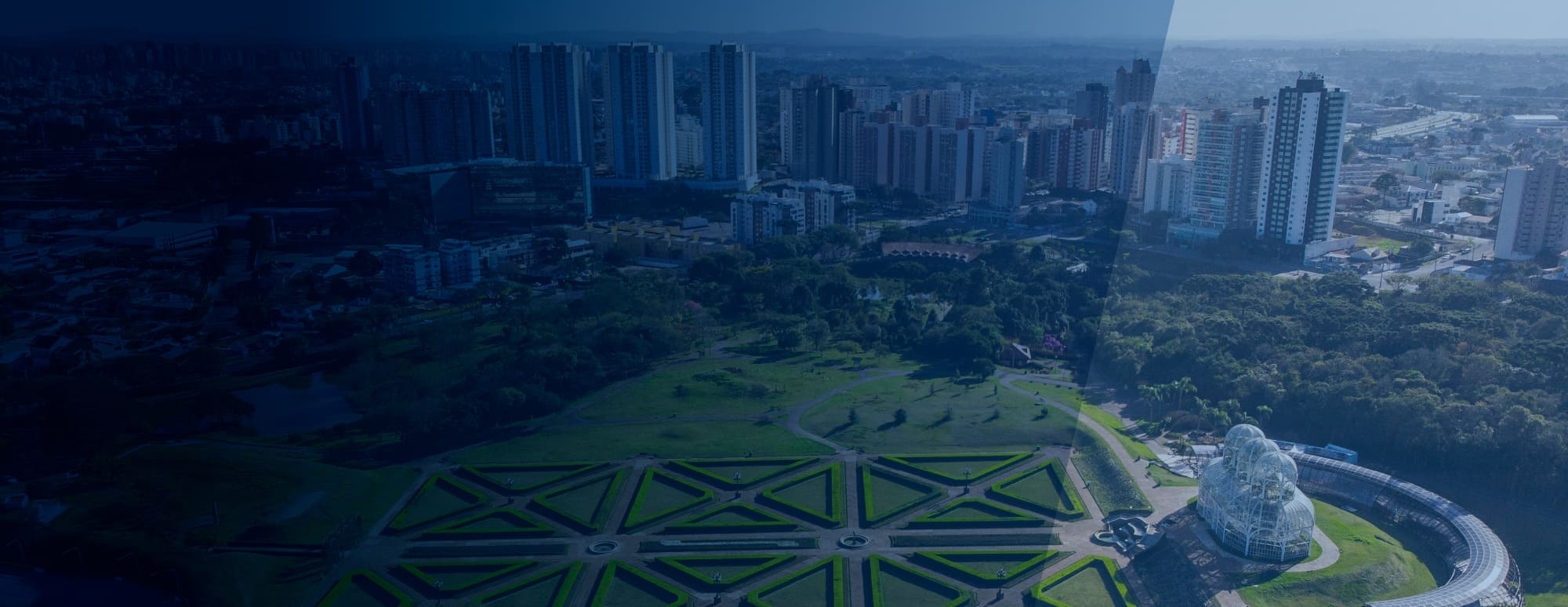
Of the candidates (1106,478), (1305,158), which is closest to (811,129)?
(1305,158)

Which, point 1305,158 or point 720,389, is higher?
point 1305,158

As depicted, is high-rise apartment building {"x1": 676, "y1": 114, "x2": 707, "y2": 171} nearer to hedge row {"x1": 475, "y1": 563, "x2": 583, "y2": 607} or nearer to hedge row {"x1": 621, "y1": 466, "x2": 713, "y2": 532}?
Result: hedge row {"x1": 621, "y1": 466, "x2": 713, "y2": 532}

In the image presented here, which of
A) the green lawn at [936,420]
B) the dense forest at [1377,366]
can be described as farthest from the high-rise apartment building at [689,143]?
the green lawn at [936,420]

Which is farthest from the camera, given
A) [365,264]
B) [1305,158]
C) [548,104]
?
[548,104]

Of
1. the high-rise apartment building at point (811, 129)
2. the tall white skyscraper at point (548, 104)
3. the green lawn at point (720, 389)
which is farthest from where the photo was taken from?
the high-rise apartment building at point (811, 129)

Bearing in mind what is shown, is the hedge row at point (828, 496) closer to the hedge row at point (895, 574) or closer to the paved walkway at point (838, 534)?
the paved walkway at point (838, 534)

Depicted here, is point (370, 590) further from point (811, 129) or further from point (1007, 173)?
point (811, 129)

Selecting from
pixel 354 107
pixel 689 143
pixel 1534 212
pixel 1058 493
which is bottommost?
pixel 1058 493
